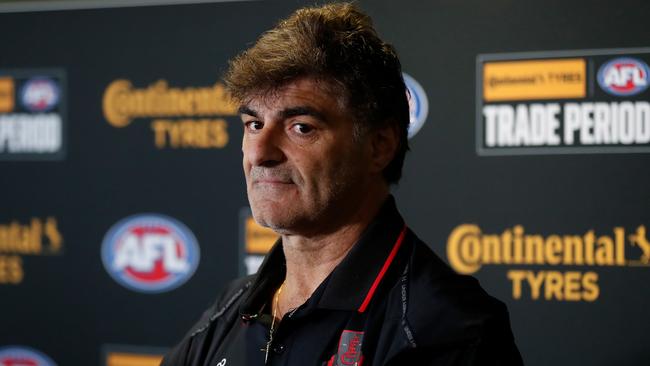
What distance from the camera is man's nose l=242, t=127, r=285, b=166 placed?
1.08 meters

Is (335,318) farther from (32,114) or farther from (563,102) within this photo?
(32,114)

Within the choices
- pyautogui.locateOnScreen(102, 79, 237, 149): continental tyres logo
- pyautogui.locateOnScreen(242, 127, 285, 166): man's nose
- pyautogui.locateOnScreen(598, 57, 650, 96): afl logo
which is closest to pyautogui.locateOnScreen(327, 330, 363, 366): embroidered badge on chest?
pyautogui.locateOnScreen(242, 127, 285, 166): man's nose

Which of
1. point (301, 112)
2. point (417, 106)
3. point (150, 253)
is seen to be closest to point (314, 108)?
point (301, 112)

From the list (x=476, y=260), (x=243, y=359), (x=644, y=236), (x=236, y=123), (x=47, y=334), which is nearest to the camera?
(x=243, y=359)

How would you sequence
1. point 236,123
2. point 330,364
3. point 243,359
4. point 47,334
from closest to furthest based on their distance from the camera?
point 330,364 → point 243,359 → point 236,123 → point 47,334

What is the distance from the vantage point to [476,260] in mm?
1825

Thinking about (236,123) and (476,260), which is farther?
(236,123)

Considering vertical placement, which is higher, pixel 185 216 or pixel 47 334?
pixel 185 216

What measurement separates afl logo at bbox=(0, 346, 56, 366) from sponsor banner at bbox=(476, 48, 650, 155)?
1.31m

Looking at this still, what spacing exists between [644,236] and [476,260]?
1.17 feet

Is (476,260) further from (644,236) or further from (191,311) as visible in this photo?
(191,311)

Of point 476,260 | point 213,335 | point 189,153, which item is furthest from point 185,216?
point 213,335

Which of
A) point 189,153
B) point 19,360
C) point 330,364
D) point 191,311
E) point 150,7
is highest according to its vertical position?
point 150,7

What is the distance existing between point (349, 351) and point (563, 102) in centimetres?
97
